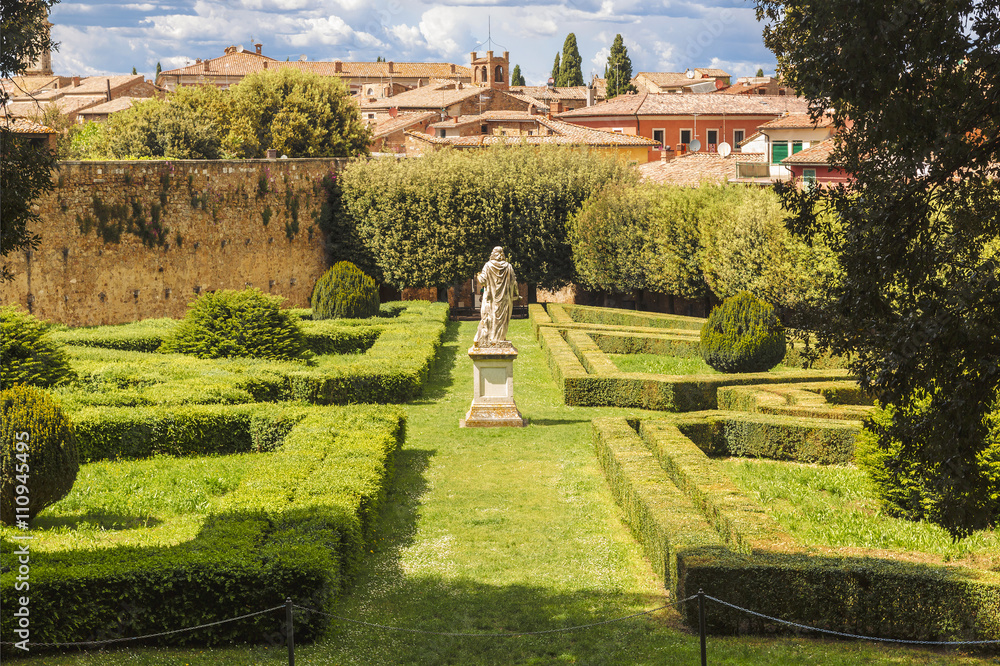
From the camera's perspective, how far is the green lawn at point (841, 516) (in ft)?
27.1

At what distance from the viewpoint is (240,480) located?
997 cm

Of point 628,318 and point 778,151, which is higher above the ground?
point 778,151

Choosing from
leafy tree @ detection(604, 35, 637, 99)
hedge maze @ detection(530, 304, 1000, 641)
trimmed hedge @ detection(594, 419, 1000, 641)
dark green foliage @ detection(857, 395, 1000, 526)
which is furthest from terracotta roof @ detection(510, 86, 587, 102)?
trimmed hedge @ detection(594, 419, 1000, 641)

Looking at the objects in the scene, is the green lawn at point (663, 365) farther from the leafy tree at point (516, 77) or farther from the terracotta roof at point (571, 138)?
the leafy tree at point (516, 77)

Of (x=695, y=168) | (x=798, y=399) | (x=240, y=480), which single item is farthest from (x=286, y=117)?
(x=240, y=480)

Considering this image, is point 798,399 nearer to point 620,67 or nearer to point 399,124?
point 399,124

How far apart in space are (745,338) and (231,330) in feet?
30.0

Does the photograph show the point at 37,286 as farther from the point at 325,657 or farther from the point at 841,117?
the point at 841,117

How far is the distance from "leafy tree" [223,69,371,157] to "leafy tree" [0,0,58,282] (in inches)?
1280

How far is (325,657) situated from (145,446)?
6155 mm

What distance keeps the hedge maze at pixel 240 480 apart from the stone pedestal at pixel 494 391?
173cm

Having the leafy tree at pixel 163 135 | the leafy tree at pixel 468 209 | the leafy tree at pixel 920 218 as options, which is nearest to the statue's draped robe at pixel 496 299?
the leafy tree at pixel 920 218

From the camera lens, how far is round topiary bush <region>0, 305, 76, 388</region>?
1277cm

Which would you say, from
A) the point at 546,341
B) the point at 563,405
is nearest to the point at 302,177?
the point at 546,341
